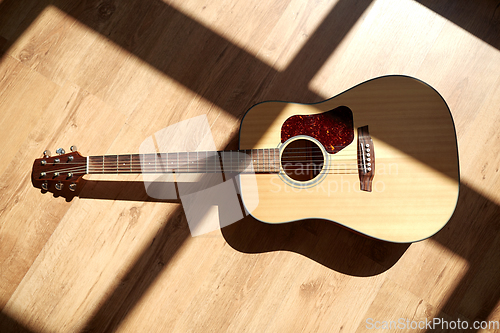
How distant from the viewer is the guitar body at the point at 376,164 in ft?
4.29

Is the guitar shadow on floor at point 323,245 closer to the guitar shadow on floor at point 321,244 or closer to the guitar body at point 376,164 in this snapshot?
the guitar shadow on floor at point 321,244

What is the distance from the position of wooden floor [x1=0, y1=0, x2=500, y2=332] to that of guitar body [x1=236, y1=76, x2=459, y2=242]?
230 mm

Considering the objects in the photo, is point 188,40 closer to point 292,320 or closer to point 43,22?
point 43,22

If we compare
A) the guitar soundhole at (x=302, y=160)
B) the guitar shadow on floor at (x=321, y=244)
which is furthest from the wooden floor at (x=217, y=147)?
the guitar soundhole at (x=302, y=160)

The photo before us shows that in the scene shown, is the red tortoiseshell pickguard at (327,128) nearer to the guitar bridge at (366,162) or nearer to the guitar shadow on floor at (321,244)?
the guitar bridge at (366,162)

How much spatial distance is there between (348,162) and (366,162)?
78 mm

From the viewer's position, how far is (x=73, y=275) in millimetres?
1502

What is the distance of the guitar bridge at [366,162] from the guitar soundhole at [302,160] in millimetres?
171

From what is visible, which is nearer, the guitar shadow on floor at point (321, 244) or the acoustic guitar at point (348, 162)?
the acoustic guitar at point (348, 162)

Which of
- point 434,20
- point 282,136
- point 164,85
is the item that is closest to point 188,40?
point 164,85

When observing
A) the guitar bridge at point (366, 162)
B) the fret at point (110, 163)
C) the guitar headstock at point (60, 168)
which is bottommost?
the guitar headstock at point (60, 168)
